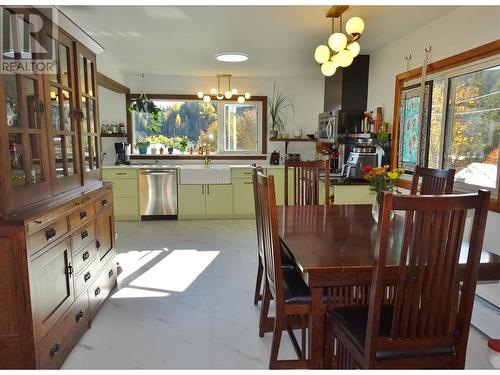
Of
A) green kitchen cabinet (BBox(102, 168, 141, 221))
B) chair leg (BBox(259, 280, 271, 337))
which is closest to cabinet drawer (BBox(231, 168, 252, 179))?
green kitchen cabinet (BBox(102, 168, 141, 221))

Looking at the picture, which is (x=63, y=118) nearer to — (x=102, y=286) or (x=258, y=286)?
(x=102, y=286)

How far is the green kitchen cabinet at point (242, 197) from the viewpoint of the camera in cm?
556

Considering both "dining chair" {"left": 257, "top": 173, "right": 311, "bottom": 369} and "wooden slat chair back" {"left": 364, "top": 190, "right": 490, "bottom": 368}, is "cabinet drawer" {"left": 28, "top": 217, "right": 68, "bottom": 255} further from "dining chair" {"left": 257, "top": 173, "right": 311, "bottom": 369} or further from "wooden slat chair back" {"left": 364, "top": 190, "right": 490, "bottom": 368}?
"wooden slat chair back" {"left": 364, "top": 190, "right": 490, "bottom": 368}

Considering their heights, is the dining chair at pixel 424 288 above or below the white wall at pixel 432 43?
below

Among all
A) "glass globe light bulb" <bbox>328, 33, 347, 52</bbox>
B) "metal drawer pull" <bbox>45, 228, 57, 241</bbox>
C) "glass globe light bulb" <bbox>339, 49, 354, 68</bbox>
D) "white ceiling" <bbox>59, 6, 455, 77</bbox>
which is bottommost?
"metal drawer pull" <bbox>45, 228, 57, 241</bbox>

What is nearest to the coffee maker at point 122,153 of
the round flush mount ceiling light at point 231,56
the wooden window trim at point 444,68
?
the round flush mount ceiling light at point 231,56

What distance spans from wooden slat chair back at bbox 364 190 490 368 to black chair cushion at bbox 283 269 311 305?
0.49m

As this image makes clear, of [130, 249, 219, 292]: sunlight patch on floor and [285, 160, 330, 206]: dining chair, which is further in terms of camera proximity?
[130, 249, 219, 292]: sunlight patch on floor

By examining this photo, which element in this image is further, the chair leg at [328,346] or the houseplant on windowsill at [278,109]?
the houseplant on windowsill at [278,109]

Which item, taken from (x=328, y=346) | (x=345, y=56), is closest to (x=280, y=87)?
(x=345, y=56)

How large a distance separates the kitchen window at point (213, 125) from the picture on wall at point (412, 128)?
2.68 meters

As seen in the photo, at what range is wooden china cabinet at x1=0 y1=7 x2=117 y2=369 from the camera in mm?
1593

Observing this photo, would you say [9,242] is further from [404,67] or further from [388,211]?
[404,67]

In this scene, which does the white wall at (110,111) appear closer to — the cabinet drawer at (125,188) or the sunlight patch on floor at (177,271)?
the cabinet drawer at (125,188)
